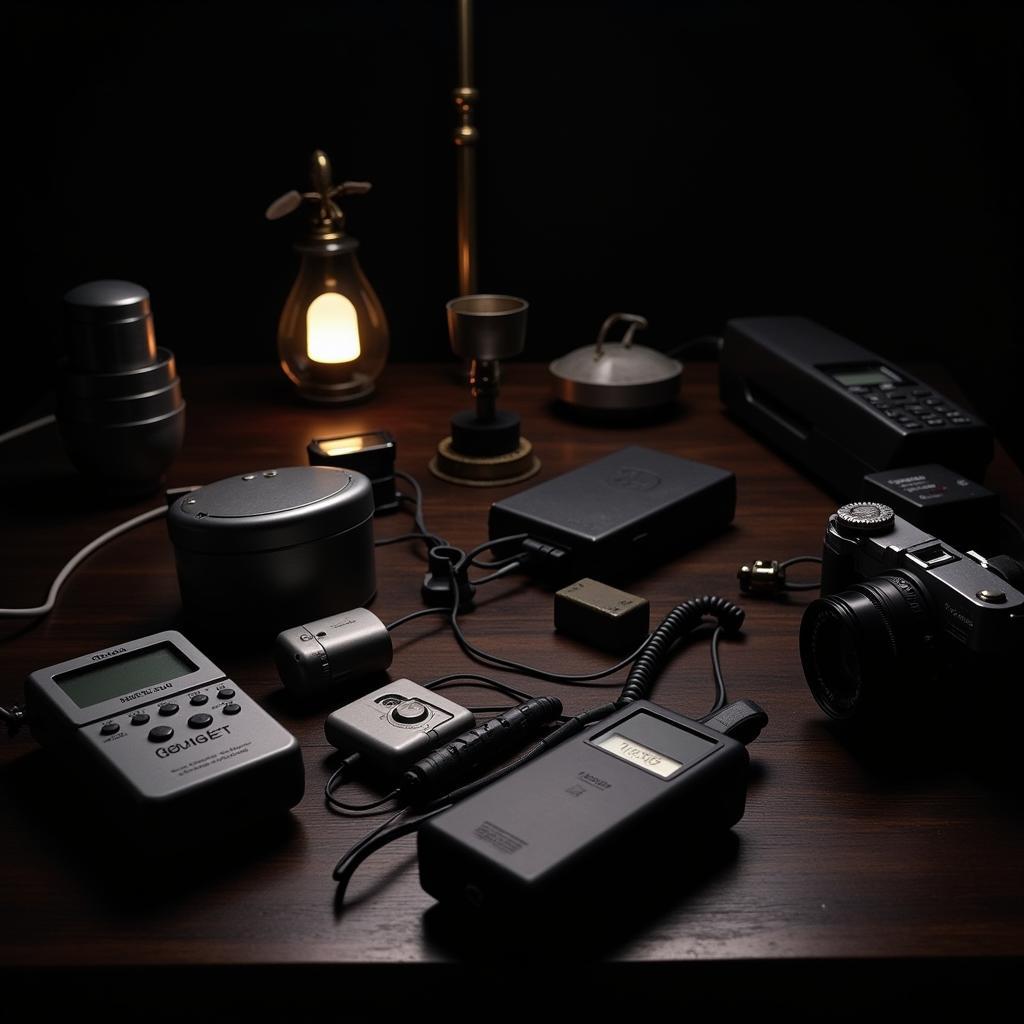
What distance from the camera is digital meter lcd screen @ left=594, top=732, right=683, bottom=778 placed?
0.59 m

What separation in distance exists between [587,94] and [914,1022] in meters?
1.18

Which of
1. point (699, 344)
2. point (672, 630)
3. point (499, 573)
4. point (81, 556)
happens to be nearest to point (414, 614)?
point (499, 573)

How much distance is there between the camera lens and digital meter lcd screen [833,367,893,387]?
42 centimetres

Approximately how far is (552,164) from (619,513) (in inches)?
27.9

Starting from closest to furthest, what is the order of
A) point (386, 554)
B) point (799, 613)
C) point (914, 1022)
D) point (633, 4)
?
point (914, 1022) < point (799, 613) < point (386, 554) < point (633, 4)

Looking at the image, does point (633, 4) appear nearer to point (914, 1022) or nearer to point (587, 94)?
point (587, 94)

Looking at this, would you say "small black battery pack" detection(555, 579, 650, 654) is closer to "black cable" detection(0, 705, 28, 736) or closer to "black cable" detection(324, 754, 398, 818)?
"black cable" detection(324, 754, 398, 818)

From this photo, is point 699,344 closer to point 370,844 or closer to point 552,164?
point 552,164

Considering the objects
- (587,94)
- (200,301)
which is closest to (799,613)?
(587,94)

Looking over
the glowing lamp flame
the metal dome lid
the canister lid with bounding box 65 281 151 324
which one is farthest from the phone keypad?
the canister lid with bounding box 65 281 151 324

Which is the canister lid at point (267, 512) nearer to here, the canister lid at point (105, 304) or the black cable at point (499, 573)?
the black cable at point (499, 573)

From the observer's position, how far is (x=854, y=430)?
3.36 feet

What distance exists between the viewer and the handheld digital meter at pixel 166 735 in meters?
0.58

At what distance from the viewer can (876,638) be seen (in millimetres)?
659
